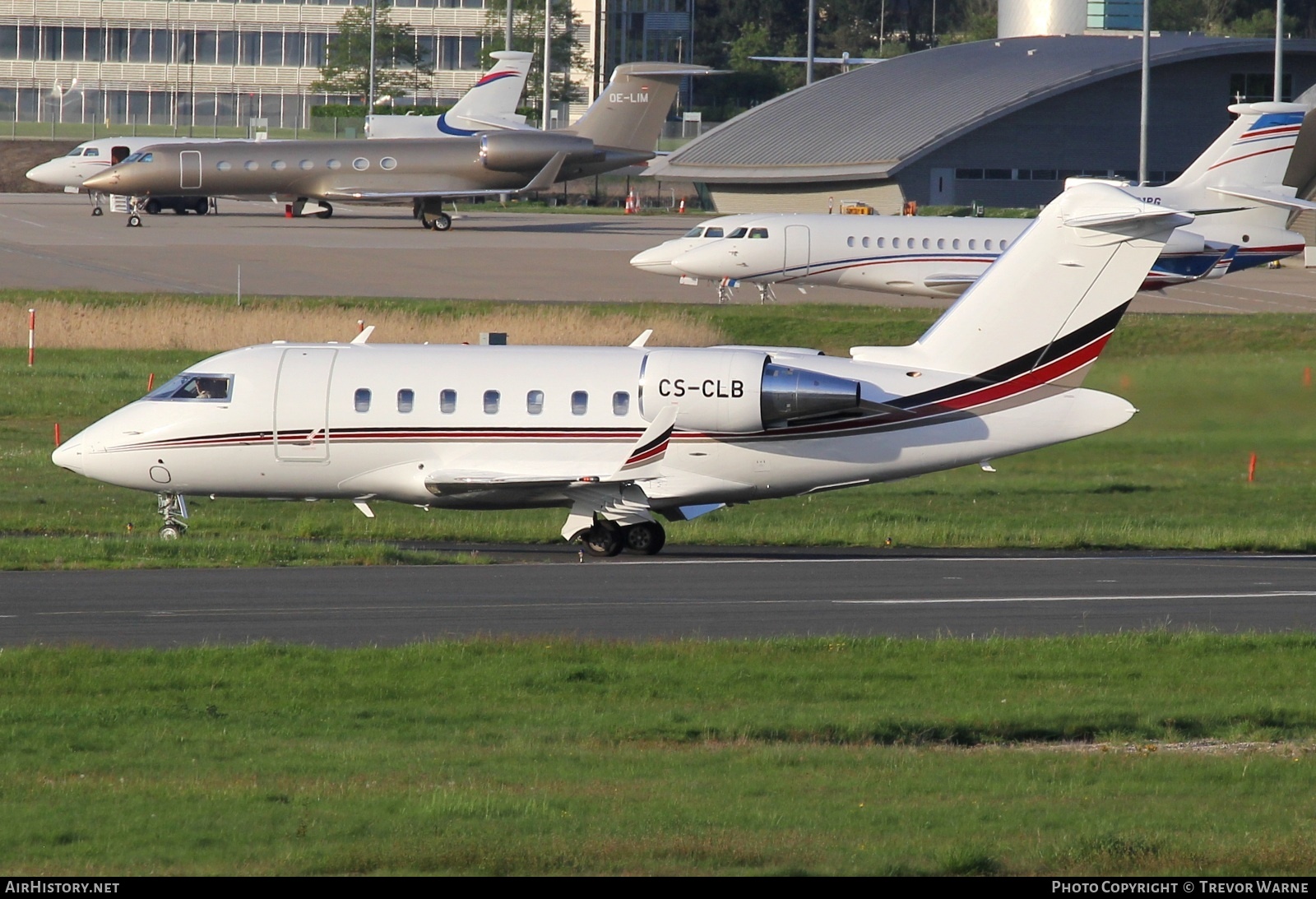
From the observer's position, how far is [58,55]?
138m

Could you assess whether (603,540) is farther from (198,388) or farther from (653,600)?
(198,388)

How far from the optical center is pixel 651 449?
2364cm

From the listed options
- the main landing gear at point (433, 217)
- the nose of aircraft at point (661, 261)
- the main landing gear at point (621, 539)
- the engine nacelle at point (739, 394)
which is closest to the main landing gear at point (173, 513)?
the main landing gear at point (621, 539)

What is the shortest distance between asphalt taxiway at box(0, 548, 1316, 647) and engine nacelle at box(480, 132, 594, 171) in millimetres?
55841

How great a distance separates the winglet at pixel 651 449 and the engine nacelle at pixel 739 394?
9.6 inches

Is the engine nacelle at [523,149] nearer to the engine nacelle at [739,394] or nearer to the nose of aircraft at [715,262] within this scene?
the nose of aircraft at [715,262]

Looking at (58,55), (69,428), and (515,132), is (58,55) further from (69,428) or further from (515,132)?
(69,428)

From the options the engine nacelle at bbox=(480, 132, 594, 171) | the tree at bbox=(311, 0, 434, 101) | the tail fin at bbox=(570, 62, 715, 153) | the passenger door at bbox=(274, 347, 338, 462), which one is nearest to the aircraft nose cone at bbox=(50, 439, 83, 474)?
the passenger door at bbox=(274, 347, 338, 462)

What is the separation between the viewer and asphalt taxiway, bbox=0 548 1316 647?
17.9 m

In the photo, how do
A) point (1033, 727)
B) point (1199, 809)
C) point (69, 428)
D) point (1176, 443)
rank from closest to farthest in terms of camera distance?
1. point (1199, 809)
2. point (1033, 727)
3. point (1176, 443)
4. point (69, 428)

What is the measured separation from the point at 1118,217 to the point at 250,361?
12308mm

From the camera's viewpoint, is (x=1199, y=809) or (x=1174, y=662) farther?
(x=1174, y=662)

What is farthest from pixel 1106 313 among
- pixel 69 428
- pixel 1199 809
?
pixel 69 428

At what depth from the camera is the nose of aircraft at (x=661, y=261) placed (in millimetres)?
54938
